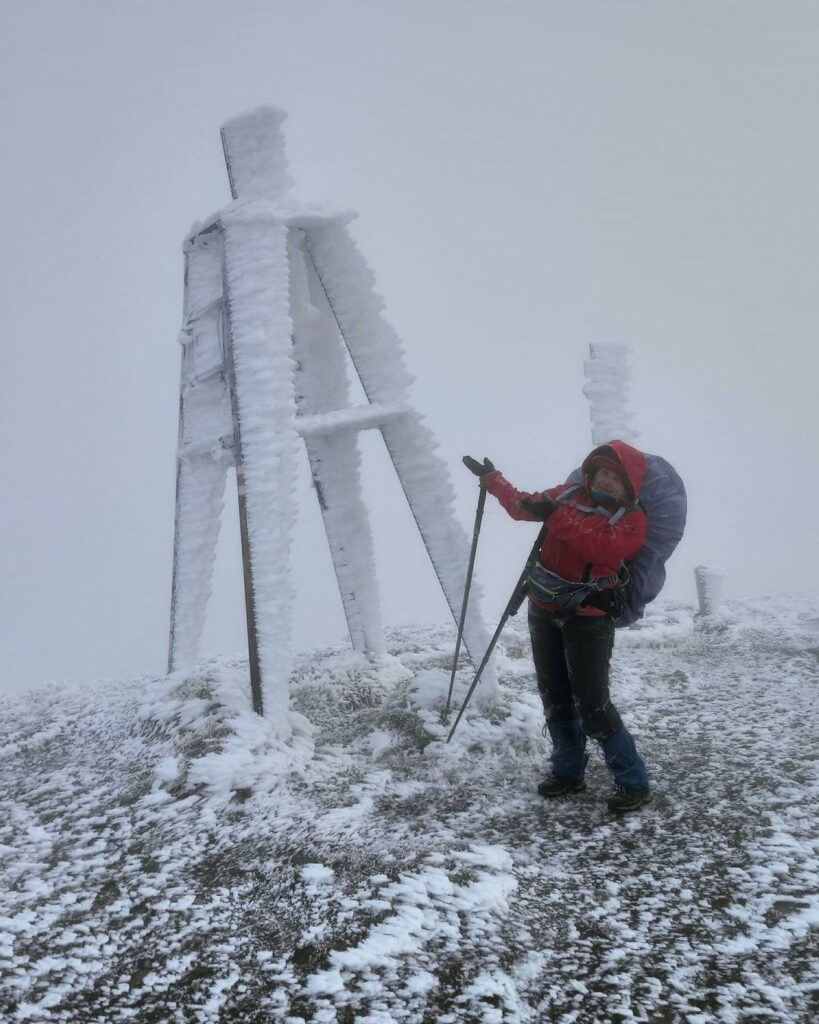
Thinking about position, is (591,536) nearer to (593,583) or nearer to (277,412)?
(593,583)

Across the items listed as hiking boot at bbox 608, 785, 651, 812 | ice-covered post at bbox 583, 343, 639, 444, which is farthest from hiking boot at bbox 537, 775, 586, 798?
ice-covered post at bbox 583, 343, 639, 444

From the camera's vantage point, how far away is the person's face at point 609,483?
4379 millimetres

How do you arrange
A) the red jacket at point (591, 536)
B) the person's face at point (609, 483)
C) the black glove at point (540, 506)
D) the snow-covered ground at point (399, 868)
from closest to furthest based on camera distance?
1. the snow-covered ground at point (399, 868)
2. the red jacket at point (591, 536)
3. the person's face at point (609, 483)
4. the black glove at point (540, 506)

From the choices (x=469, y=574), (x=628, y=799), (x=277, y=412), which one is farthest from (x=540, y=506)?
(x=277, y=412)

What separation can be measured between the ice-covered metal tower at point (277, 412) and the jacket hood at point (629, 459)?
2.45 m

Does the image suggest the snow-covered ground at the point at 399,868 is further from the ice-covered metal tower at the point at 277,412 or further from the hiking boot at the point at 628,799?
the ice-covered metal tower at the point at 277,412

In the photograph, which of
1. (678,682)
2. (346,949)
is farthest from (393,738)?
(678,682)

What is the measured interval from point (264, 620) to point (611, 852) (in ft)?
11.4

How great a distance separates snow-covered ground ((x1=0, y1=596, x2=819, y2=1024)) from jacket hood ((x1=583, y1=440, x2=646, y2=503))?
207 cm

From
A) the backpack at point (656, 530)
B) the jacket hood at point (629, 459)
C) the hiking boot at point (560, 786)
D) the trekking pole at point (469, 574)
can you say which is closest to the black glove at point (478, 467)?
the trekking pole at point (469, 574)

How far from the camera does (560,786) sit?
469 cm

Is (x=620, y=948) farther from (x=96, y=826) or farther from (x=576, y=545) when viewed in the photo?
(x=96, y=826)

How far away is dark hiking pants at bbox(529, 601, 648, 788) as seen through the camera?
438 cm

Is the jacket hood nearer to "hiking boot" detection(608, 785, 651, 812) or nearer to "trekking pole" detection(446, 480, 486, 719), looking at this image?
"trekking pole" detection(446, 480, 486, 719)
